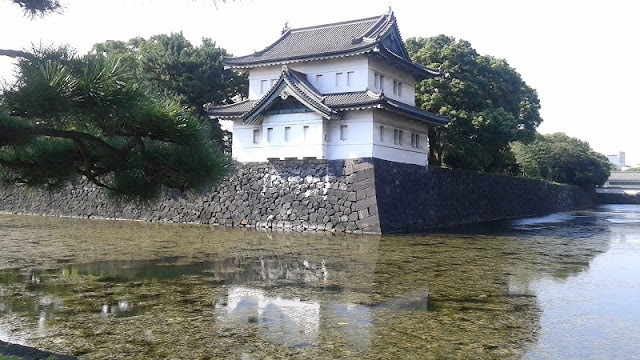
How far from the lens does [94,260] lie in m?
9.11

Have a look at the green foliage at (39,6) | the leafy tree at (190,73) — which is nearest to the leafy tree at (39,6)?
the green foliage at (39,6)

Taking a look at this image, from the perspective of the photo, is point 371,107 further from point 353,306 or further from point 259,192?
point 353,306

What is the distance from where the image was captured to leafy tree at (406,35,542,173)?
75.1 feet

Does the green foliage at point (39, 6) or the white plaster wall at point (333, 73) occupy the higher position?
the white plaster wall at point (333, 73)

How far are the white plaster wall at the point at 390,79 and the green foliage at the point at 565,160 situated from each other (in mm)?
20135

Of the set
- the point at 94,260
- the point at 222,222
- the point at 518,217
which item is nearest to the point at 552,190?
the point at 518,217

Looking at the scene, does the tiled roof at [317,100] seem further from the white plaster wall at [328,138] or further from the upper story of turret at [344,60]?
the upper story of turret at [344,60]

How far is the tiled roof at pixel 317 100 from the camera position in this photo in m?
16.3

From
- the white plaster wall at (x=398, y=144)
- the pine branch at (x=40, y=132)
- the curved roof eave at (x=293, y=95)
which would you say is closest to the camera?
the pine branch at (x=40, y=132)

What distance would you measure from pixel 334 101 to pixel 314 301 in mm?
11845

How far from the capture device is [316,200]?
1670cm

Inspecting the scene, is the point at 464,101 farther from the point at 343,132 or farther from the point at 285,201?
the point at 285,201

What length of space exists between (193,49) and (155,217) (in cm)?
963

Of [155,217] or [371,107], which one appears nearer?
[371,107]
